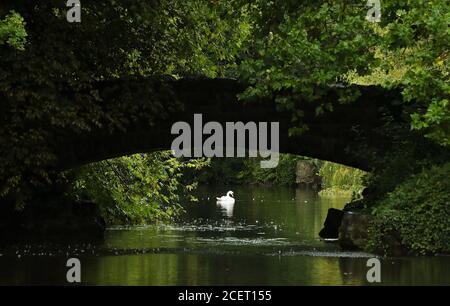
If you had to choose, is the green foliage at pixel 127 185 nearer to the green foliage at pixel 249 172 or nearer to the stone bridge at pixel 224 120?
the stone bridge at pixel 224 120

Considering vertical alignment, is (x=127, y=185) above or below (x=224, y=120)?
below

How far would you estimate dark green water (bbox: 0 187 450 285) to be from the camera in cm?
1689

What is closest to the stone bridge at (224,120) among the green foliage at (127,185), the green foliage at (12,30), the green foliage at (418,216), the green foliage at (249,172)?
the green foliage at (418,216)

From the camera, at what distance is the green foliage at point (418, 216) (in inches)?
781

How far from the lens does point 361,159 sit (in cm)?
2292

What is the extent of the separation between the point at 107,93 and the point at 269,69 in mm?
3459

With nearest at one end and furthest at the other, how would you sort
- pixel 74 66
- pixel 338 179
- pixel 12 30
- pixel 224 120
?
pixel 12 30, pixel 74 66, pixel 224 120, pixel 338 179

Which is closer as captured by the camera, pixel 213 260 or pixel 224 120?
pixel 213 260

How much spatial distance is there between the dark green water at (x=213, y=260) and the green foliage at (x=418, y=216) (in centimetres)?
55

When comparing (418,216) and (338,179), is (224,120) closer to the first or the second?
(418,216)

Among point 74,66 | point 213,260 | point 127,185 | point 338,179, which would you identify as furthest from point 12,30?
point 338,179

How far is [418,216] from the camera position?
19906 mm

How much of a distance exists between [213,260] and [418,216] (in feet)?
12.3
